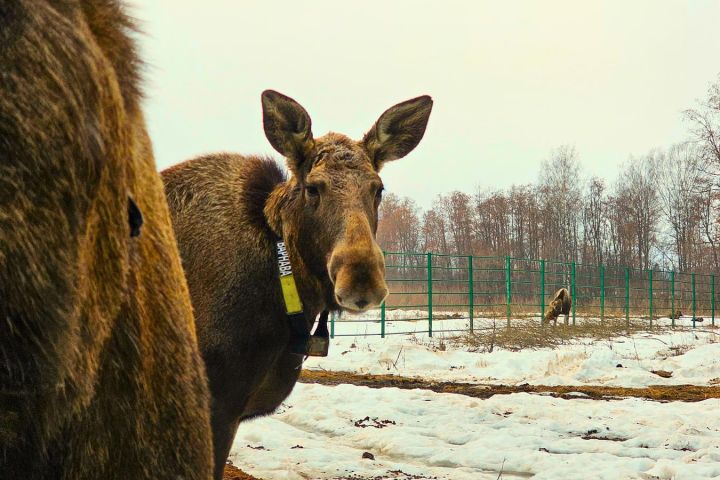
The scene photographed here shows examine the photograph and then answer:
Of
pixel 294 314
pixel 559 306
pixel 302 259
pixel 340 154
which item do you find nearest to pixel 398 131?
pixel 340 154

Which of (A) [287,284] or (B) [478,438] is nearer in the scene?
(A) [287,284]

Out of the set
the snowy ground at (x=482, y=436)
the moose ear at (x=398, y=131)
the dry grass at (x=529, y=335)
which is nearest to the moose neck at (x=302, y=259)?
the moose ear at (x=398, y=131)

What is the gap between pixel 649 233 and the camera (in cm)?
5022

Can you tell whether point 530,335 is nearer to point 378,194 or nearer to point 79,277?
point 378,194

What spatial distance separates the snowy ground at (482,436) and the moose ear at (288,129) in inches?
95.5

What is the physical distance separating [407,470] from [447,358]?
762cm

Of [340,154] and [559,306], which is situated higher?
[340,154]

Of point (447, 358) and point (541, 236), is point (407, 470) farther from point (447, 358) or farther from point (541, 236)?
point (541, 236)

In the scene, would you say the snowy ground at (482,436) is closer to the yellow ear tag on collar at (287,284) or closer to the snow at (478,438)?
the snow at (478,438)

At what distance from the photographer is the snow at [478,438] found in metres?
5.10

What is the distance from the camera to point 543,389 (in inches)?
348

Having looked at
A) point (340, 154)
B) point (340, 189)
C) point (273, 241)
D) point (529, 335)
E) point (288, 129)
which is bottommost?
point (529, 335)

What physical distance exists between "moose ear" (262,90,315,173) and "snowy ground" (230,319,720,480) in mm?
2426

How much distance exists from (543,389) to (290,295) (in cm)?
612
